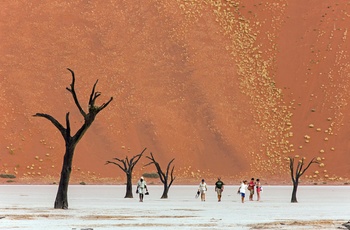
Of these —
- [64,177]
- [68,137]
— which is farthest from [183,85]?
[68,137]

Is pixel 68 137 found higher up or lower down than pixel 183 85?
lower down

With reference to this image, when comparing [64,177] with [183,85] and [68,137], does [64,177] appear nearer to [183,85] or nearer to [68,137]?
[68,137]

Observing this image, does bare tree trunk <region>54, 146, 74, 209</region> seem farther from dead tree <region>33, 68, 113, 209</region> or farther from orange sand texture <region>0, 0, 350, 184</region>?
orange sand texture <region>0, 0, 350, 184</region>

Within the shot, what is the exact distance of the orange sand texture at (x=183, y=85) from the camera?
112938 millimetres

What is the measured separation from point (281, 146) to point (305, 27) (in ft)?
80.7

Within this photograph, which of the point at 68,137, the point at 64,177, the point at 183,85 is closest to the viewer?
the point at 68,137

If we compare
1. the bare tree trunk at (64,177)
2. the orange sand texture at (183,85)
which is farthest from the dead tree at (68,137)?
the orange sand texture at (183,85)

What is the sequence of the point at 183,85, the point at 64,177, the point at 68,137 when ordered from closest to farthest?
the point at 68,137 → the point at 64,177 → the point at 183,85

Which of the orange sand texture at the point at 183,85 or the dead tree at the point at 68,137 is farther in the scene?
the orange sand texture at the point at 183,85

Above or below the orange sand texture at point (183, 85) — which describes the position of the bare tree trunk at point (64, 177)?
below

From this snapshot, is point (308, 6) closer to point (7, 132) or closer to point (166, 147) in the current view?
point (166, 147)

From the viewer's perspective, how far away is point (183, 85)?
122 m

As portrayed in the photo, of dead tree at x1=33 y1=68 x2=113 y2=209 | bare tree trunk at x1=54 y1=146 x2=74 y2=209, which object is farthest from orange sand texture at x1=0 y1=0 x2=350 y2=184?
dead tree at x1=33 y1=68 x2=113 y2=209

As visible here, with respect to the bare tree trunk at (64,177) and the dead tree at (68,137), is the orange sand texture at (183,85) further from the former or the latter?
the dead tree at (68,137)
